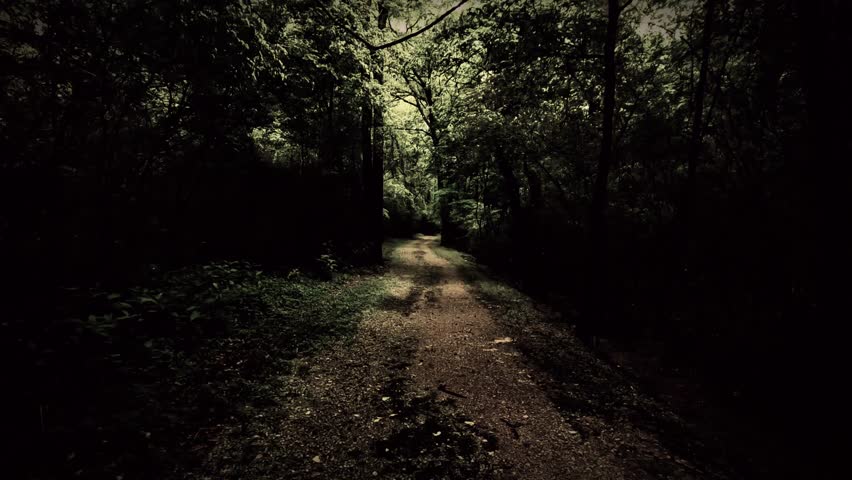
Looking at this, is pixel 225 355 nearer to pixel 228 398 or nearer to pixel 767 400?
pixel 228 398

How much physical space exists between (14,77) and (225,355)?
3804 mm

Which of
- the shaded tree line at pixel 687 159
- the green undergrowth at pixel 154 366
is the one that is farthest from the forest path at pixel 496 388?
the shaded tree line at pixel 687 159

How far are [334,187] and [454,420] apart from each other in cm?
938

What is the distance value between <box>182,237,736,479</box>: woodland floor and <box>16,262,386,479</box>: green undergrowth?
0.34m

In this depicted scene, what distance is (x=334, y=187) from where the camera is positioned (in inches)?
451

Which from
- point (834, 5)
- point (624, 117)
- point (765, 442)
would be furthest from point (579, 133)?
point (765, 442)

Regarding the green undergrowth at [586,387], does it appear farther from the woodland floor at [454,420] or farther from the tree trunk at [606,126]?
the tree trunk at [606,126]

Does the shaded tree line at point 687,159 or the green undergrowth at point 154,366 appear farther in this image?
the shaded tree line at point 687,159

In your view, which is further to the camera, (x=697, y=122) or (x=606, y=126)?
(x=606, y=126)

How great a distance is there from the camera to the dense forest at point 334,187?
299cm

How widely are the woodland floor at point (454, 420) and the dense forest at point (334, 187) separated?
48 cm

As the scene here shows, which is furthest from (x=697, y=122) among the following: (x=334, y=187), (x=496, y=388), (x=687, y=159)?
(x=334, y=187)

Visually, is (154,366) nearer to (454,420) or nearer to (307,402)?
(307,402)

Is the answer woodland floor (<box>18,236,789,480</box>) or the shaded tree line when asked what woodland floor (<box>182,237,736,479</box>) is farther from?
the shaded tree line
